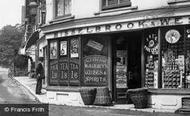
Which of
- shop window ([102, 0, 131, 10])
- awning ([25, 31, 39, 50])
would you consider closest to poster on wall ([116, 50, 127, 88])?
shop window ([102, 0, 131, 10])

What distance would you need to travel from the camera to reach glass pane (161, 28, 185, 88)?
1376 centimetres

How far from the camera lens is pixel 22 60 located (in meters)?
55.0

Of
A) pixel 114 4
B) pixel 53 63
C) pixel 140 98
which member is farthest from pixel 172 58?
pixel 53 63

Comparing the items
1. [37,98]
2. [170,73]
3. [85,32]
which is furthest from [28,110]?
[37,98]

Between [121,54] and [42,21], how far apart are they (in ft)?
58.9

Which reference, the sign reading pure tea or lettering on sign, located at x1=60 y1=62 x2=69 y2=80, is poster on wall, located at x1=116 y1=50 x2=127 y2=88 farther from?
lettering on sign, located at x1=60 y1=62 x2=69 y2=80

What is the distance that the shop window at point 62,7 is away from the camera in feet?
58.4

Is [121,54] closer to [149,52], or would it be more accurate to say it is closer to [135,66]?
[135,66]

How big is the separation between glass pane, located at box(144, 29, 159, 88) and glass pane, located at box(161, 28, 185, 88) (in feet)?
1.10

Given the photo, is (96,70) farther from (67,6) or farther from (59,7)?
(59,7)

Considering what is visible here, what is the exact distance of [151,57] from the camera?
47.9ft

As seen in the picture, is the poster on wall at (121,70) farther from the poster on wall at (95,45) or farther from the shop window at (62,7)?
the shop window at (62,7)

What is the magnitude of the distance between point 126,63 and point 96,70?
131 cm

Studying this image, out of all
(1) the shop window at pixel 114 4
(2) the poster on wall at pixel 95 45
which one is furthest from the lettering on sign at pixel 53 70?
(1) the shop window at pixel 114 4
